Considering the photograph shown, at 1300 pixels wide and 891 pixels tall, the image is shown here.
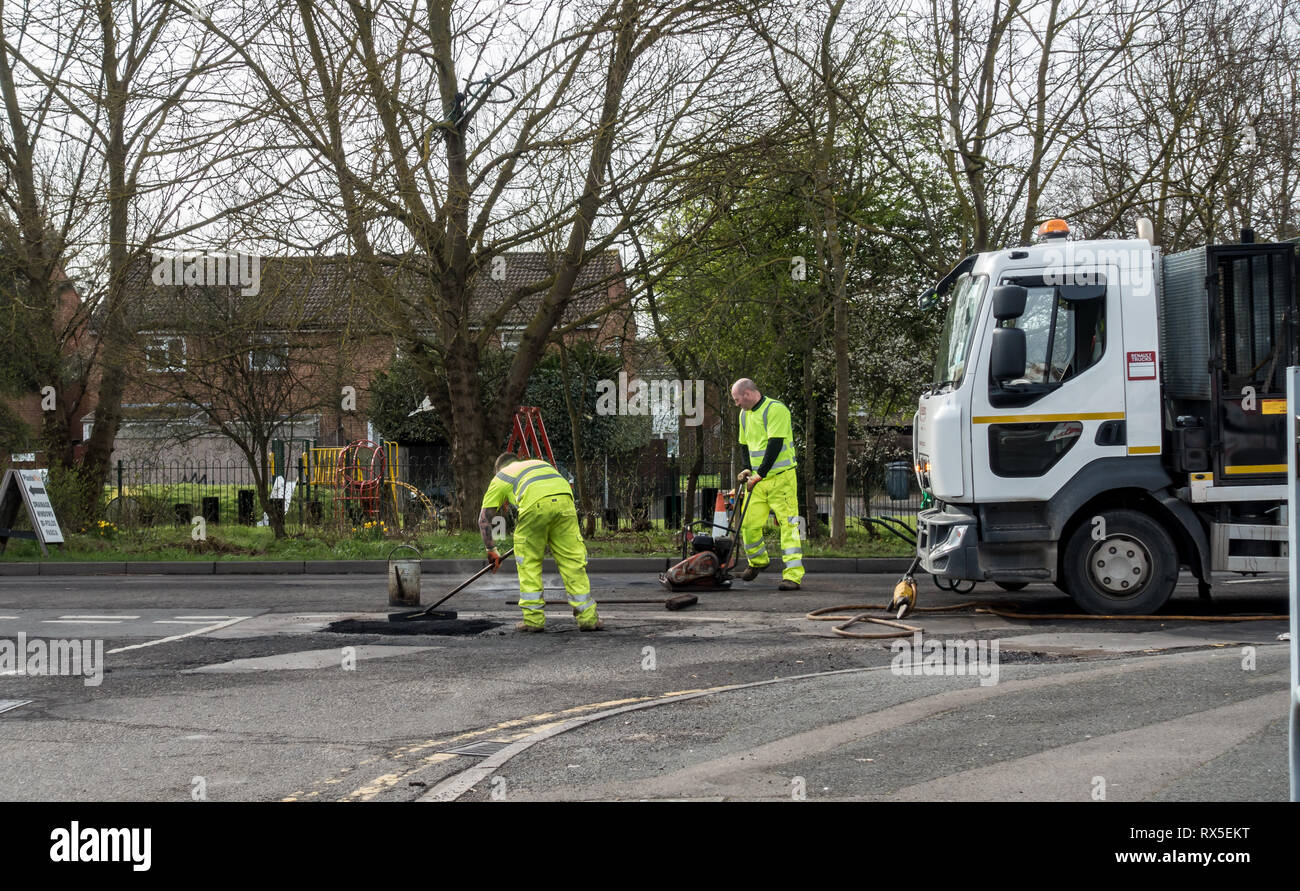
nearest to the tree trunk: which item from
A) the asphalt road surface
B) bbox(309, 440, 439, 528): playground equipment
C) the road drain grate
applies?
bbox(309, 440, 439, 528): playground equipment

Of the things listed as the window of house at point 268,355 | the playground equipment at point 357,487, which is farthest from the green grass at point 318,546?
the window of house at point 268,355

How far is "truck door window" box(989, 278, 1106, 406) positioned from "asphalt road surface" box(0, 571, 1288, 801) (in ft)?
6.32

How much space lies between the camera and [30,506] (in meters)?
16.5

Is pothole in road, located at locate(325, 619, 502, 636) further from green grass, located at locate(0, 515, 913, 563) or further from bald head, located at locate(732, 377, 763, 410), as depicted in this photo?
green grass, located at locate(0, 515, 913, 563)

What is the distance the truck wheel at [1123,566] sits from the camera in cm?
969

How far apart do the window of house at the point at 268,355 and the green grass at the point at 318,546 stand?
8.50 ft

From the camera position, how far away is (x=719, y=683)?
7406mm

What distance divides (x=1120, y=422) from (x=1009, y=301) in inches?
54.5

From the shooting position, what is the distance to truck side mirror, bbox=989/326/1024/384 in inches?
374

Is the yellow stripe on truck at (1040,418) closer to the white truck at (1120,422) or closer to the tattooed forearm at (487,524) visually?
the white truck at (1120,422)
